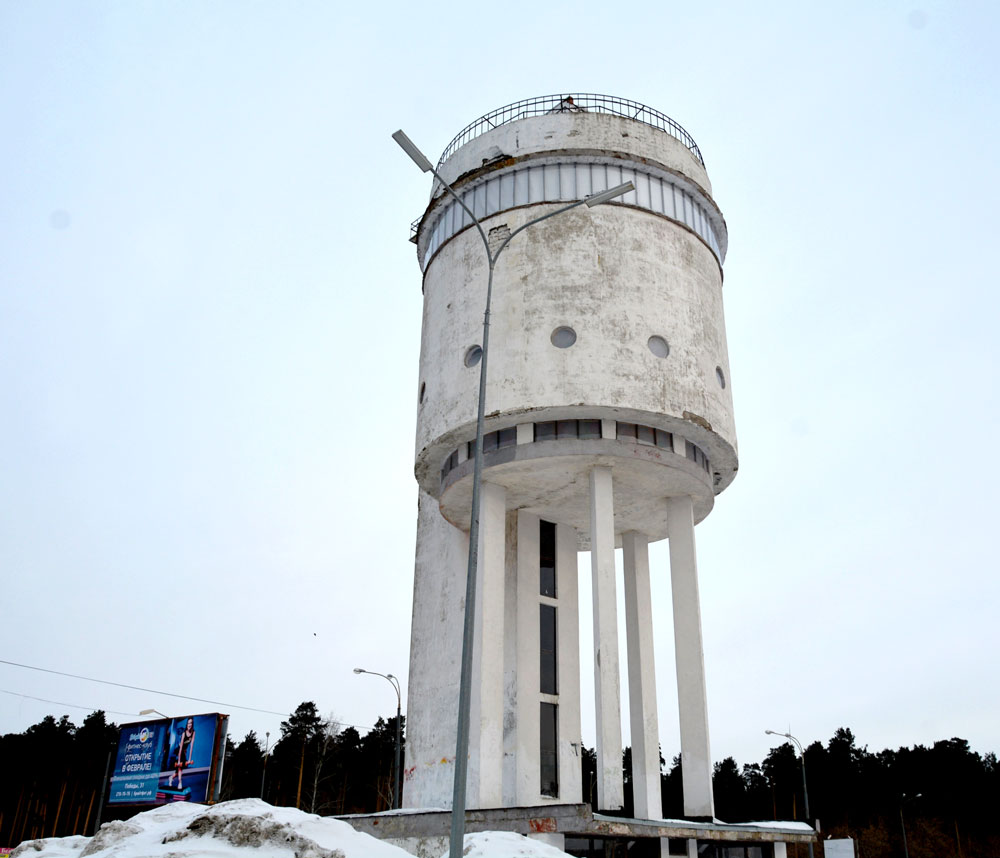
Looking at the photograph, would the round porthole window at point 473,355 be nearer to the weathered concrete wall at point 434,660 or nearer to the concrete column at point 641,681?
the weathered concrete wall at point 434,660

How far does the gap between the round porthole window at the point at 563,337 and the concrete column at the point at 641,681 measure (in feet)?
23.1

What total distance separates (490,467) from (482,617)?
3.39 meters

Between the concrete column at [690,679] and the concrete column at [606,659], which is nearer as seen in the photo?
the concrete column at [606,659]

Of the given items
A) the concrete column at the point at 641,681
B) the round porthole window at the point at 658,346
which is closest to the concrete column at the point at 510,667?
the concrete column at the point at 641,681

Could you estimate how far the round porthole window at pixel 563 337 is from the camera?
69.6ft

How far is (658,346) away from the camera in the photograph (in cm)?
2162

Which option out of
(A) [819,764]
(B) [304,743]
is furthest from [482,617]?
(A) [819,764]

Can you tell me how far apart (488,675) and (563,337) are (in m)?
7.69

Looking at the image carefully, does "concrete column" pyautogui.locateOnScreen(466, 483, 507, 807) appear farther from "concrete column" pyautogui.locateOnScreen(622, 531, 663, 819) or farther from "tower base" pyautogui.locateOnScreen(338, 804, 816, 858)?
"concrete column" pyautogui.locateOnScreen(622, 531, 663, 819)

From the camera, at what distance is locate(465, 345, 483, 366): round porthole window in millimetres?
22120

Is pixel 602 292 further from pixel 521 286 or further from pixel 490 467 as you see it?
pixel 490 467

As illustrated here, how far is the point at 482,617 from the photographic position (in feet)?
68.9

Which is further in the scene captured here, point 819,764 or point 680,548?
point 819,764

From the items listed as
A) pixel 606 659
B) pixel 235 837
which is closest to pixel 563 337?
pixel 606 659
